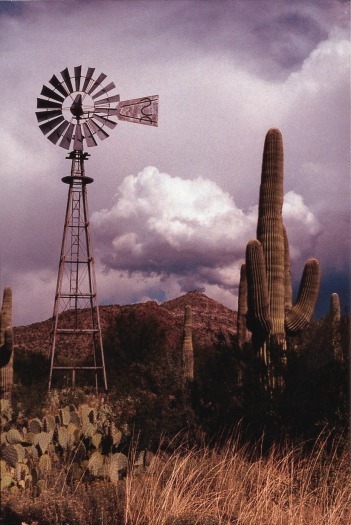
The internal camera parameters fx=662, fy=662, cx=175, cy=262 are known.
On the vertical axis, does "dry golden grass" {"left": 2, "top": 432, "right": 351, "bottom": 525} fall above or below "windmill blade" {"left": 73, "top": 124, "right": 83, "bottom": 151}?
below

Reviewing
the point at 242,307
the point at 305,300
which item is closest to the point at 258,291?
the point at 305,300

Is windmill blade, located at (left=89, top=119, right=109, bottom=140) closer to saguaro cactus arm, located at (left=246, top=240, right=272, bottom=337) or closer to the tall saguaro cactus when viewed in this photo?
the tall saguaro cactus

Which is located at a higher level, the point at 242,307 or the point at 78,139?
the point at 78,139

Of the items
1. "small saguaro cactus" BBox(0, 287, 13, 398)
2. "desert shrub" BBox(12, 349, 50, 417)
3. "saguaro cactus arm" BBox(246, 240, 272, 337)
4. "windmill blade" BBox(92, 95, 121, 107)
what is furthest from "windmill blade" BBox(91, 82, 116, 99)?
"saguaro cactus arm" BBox(246, 240, 272, 337)

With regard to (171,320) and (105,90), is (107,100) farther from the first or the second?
(171,320)

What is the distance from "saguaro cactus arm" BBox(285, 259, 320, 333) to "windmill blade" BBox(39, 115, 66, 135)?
13.4 metres

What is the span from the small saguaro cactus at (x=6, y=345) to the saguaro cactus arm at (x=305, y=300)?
8599mm

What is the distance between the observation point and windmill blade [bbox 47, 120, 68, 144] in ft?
82.7

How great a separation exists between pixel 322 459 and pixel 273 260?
16.4 ft

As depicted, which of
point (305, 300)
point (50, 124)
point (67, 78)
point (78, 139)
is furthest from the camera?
point (78, 139)

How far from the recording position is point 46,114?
25.0 m

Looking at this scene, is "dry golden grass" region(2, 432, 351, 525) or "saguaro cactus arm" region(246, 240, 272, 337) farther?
"saguaro cactus arm" region(246, 240, 272, 337)

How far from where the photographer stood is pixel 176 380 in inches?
457

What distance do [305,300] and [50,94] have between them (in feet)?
48.6
